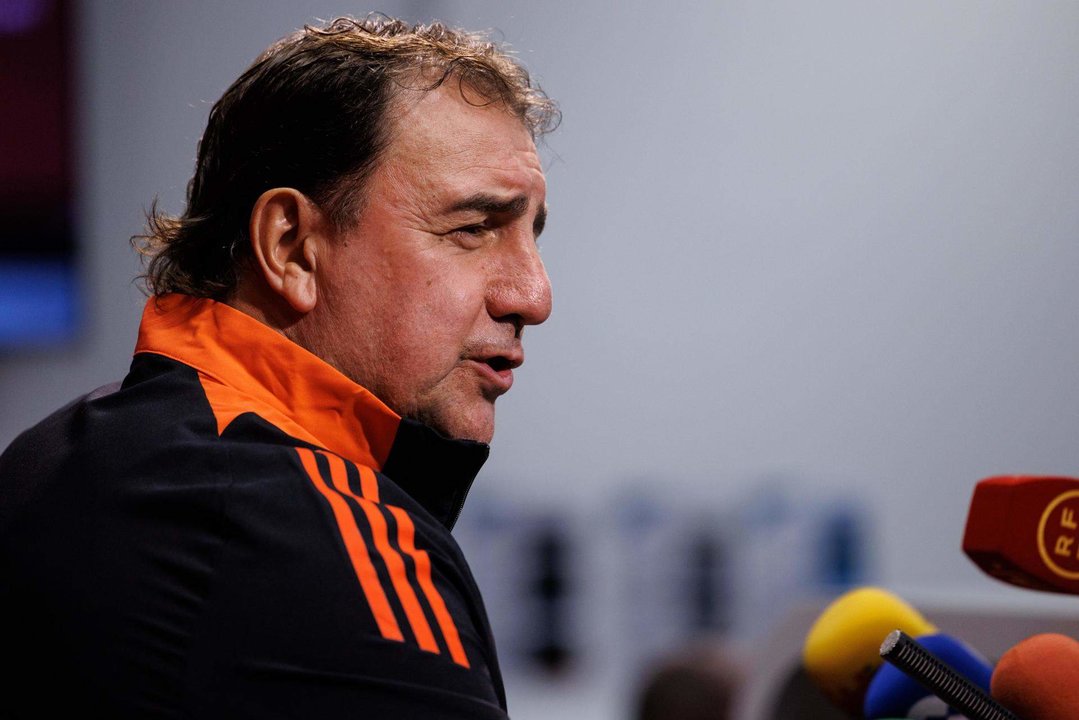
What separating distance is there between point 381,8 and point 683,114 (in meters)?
0.97

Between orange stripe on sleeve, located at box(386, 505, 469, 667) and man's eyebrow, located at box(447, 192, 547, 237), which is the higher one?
man's eyebrow, located at box(447, 192, 547, 237)

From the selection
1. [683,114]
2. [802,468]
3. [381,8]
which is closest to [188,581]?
[802,468]

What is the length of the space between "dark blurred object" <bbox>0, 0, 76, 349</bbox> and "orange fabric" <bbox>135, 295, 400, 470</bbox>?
2.91m

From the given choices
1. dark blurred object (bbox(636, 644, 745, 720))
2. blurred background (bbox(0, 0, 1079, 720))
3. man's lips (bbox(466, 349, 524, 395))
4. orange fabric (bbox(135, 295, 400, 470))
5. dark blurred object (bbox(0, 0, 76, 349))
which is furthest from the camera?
dark blurred object (bbox(0, 0, 76, 349))

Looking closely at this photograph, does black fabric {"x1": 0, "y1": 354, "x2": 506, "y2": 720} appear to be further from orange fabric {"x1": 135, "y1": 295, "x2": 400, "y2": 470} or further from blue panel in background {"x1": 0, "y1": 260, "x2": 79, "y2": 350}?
blue panel in background {"x1": 0, "y1": 260, "x2": 79, "y2": 350}

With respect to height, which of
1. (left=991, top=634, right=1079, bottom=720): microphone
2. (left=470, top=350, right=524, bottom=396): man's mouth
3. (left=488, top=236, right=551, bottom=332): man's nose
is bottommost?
(left=991, top=634, right=1079, bottom=720): microphone

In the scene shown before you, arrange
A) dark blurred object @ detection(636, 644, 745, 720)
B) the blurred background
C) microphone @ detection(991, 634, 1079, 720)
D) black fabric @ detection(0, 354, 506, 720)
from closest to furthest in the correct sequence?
black fabric @ detection(0, 354, 506, 720) < microphone @ detection(991, 634, 1079, 720) < dark blurred object @ detection(636, 644, 745, 720) < the blurred background

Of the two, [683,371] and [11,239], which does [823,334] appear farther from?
[11,239]

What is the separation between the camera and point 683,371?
122 inches

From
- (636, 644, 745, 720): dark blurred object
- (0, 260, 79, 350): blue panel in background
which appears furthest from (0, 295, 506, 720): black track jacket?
(0, 260, 79, 350): blue panel in background

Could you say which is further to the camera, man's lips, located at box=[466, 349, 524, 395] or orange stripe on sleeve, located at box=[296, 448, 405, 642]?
man's lips, located at box=[466, 349, 524, 395]

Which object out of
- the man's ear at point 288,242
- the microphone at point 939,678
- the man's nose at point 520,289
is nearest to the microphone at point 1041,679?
the microphone at point 939,678

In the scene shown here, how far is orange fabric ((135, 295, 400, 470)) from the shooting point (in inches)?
37.8

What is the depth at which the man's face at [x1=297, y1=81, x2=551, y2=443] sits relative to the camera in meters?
1.04
